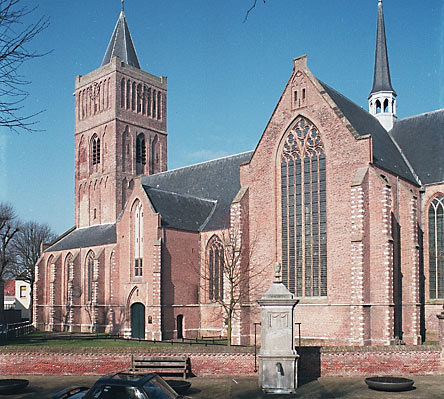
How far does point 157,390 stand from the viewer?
1042 centimetres

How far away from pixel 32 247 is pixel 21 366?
2275 inches

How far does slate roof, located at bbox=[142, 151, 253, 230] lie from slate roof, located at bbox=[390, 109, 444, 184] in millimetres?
11807

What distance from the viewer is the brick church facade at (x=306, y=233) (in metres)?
27.1

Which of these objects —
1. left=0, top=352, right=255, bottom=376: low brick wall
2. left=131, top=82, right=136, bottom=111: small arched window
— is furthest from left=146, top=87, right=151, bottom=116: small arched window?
left=0, top=352, right=255, bottom=376: low brick wall

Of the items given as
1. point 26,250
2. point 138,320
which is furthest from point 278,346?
point 26,250

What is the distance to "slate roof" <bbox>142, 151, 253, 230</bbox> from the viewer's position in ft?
128

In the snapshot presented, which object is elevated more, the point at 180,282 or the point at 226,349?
the point at 180,282

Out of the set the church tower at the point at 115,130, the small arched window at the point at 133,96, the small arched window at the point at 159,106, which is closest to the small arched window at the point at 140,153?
the church tower at the point at 115,130

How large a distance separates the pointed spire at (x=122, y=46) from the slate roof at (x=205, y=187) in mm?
13108

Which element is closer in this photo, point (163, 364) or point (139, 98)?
point (163, 364)

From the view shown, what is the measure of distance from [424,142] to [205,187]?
700 inches

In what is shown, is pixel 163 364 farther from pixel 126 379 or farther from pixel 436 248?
pixel 436 248

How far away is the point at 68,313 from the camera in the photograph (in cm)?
4825

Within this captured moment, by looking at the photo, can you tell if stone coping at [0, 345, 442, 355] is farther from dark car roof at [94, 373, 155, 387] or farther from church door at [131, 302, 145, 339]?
church door at [131, 302, 145, 339]
